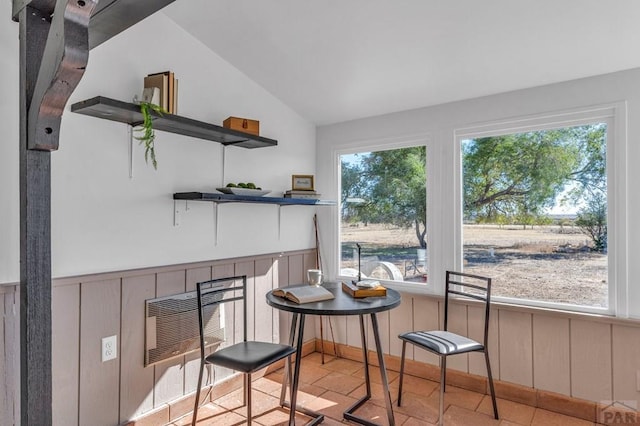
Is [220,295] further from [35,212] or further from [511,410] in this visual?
[511,410]

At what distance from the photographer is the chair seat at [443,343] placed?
224 cm

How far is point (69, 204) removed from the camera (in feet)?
6.33

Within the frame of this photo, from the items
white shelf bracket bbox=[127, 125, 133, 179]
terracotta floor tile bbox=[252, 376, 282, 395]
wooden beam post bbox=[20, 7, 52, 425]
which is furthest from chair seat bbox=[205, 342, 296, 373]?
→ white shelf bracket bbox=[127, 125, 133, 179]

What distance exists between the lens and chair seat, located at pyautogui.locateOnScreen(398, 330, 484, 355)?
2.24m

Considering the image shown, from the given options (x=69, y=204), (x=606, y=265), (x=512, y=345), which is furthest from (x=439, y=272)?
(x=69, y=204)

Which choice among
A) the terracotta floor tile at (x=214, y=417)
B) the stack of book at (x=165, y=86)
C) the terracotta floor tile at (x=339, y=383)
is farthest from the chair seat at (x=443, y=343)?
the stack of book at (x=165, y=86)

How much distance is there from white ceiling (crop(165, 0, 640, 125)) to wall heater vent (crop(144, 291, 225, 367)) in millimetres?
1687

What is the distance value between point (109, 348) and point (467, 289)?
7.75 ft

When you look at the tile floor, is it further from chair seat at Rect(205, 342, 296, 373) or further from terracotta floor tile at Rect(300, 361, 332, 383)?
chair seat at Rect(205, 342, 296, 373)

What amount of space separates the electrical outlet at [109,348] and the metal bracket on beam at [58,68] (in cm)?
134

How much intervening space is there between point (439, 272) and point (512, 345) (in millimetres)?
681

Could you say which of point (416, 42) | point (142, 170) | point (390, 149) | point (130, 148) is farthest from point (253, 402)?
point (416, 42)

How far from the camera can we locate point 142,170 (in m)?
2.24

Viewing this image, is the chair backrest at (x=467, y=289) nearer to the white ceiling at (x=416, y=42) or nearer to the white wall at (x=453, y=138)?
the white wall at (x=453, y=138)
